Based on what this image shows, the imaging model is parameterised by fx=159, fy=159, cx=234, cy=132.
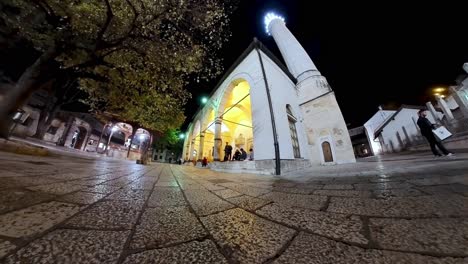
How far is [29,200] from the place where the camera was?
1308 millimetres

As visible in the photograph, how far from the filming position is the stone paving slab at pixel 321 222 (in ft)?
3.08

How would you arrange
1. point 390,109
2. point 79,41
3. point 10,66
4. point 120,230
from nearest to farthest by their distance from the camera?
point 120,230 → point 79,41 → point 10,66 → point 390,109

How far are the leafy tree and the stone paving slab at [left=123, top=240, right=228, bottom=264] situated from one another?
6.87m

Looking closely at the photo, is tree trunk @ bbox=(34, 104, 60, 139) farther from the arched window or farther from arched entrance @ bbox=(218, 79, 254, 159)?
the arched window

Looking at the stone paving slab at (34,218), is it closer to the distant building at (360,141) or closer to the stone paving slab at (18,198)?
the stone paving slab at (18,198)

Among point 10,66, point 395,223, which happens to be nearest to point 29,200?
point 395,223

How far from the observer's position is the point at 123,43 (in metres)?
6.63

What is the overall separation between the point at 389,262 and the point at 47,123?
2175 centimetres

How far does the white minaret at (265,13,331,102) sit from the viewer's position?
1184 cm

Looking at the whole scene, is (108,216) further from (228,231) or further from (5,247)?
(228,231)

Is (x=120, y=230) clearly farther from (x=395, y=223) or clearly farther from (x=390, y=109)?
(x=390, y=109)

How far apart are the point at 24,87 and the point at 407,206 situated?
34.1 ft

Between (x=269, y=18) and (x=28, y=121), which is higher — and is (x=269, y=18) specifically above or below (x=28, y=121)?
above

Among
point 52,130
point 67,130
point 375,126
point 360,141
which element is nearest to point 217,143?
point 67,130
